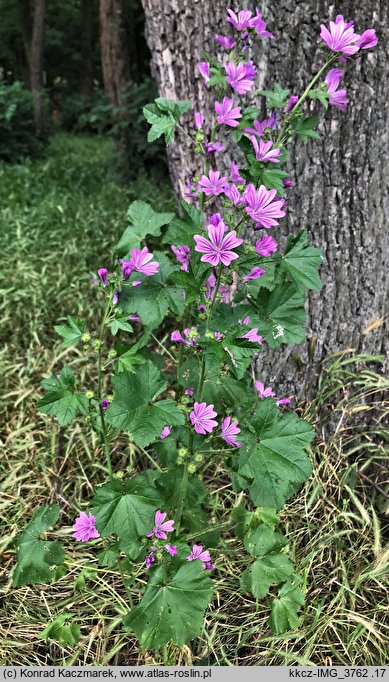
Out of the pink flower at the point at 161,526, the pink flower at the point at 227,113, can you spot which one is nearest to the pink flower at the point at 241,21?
the pink flower at the point at 227,113

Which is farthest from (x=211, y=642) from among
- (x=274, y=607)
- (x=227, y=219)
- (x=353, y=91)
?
(x=353, y=91)

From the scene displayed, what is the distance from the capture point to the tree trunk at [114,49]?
5.06 metres

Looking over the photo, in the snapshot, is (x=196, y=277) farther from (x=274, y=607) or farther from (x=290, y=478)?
(x=274, y=607)

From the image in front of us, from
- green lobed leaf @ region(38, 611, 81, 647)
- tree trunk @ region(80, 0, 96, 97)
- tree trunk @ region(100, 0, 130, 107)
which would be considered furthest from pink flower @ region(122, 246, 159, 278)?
tree trunk @ region(80, 0, 96, 97)

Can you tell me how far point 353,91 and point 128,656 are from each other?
1.91 m

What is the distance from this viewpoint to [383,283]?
2.16 meters

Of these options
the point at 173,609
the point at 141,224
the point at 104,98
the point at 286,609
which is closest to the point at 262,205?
the point at 141,224

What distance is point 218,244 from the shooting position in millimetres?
1106

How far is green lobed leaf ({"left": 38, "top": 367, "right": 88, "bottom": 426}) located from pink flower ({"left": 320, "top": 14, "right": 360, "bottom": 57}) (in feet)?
3.00

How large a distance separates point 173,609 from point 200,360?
608 millimetres

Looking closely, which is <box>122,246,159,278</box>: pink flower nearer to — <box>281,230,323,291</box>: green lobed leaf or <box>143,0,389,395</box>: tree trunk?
<box>281,230,323,291</box>: green lobed leaf

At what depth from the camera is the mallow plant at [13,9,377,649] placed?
→ 1.19 meters

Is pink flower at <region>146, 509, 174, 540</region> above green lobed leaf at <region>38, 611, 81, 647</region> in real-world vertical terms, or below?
above

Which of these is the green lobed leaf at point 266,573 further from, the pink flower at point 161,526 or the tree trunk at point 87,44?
the tree trunk at point 87,44
